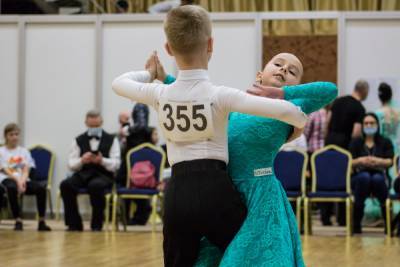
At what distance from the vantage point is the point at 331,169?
29.3 ft

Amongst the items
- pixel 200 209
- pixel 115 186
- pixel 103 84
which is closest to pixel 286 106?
pixel 200 209

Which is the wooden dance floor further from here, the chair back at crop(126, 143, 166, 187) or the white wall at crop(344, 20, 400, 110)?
the white wall at crop(344, 20, 400, 110)

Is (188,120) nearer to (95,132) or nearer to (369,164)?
(369,164)

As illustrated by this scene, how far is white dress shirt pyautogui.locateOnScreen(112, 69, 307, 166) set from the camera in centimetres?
243

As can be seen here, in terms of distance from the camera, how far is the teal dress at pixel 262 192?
2592mm

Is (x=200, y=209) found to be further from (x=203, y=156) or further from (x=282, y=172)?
(x=282, y=172)

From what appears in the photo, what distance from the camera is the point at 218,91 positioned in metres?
2.53

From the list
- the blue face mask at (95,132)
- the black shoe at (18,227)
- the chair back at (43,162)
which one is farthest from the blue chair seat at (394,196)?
the chair back at (43,162)

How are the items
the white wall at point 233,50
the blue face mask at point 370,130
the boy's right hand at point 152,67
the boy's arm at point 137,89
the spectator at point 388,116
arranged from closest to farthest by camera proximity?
1. the boy's arm at point 137,89
2. the boy's right hand at point 152,67
3. the blue face mask at point 370,130
4. the spectator at point 388,116
5. the white wall at point 233,50

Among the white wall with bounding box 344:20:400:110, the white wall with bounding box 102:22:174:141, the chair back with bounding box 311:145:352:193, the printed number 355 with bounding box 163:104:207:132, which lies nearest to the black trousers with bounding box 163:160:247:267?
the printed number 355 with bounding box 163:104:207:132

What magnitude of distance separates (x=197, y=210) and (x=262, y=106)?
15.3 inches

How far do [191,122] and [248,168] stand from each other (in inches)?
12.0

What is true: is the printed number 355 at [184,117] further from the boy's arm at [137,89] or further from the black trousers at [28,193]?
the black trousers at [28,193]

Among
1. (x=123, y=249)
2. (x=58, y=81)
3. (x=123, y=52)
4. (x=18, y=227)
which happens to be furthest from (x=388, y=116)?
(x=18, y=227)
